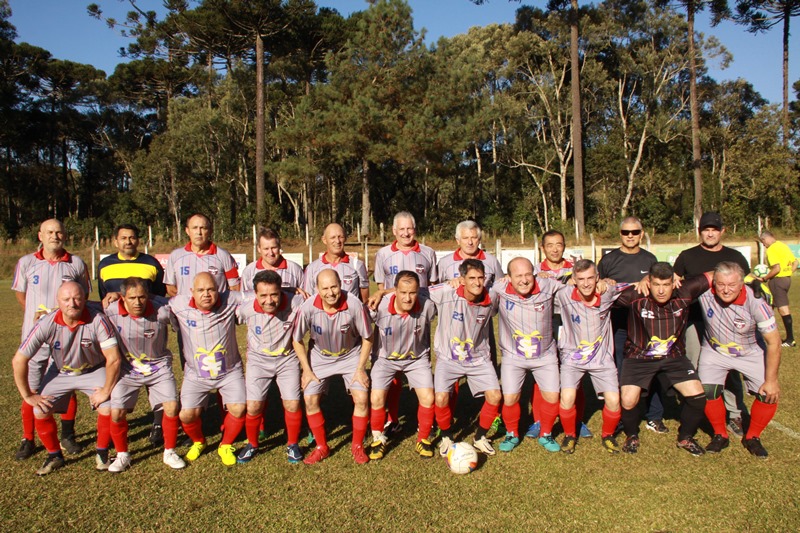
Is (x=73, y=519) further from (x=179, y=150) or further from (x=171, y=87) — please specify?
(x=171, y=87)

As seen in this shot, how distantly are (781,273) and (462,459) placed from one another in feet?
23.8

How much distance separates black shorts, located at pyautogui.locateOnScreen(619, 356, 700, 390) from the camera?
472 centimetres

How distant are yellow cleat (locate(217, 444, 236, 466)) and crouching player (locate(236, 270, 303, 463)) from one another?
83 mm

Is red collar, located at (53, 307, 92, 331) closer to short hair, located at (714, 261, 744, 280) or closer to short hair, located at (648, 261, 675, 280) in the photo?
short hair, located at (648, 261, 675, 280)

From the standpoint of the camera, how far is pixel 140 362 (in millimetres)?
4625

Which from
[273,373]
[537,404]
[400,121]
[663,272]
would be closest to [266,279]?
[273,373]

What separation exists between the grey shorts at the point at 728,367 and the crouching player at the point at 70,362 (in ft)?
15.9

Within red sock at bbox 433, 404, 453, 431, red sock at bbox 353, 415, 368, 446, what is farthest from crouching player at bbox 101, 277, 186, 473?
red sock at bbox 433, 404, 453, 431

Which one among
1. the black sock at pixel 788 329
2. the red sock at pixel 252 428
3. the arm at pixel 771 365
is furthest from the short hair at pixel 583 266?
the black sock at pixel 788 329

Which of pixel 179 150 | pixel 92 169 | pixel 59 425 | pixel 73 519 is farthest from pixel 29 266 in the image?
pixel 92 169

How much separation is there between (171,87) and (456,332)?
4143 centimetres

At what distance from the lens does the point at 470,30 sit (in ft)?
126

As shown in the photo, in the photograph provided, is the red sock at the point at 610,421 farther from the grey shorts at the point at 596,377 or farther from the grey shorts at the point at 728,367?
the grey shorts at the point at 728,367

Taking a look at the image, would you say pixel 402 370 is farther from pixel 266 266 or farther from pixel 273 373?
pixel 266 266
